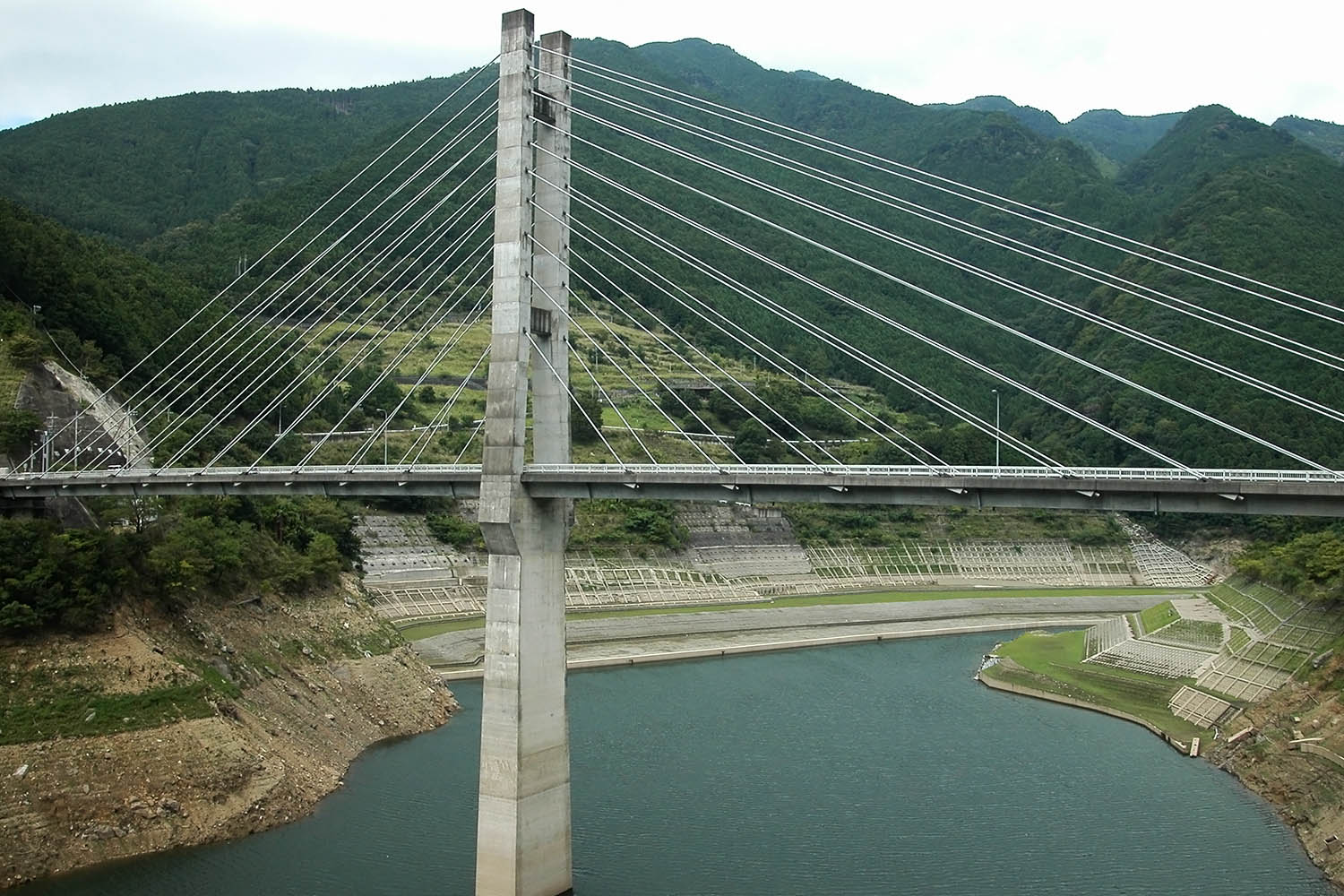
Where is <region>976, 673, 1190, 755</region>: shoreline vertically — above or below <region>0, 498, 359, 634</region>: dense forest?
below

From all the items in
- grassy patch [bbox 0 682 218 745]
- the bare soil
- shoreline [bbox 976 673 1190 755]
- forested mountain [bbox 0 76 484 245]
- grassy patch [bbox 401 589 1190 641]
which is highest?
forested mountain [bbox 0 76 484 245]

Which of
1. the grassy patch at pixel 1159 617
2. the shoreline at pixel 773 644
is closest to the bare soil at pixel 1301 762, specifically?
the grassy patch at pixel 1159 617

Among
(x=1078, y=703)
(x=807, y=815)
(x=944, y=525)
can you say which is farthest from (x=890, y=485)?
(x=944, y=525)

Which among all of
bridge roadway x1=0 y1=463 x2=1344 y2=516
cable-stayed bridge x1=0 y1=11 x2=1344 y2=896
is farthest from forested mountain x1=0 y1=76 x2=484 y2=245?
bridge roadway x1=0 y1=463 x2=1344 y2=516

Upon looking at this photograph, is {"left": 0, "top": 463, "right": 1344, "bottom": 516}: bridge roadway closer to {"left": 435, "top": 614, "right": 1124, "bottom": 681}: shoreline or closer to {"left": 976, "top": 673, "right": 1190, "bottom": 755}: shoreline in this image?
{"left": 435, "top": 614, "right": 1124, "bottom": 681}: shoreline

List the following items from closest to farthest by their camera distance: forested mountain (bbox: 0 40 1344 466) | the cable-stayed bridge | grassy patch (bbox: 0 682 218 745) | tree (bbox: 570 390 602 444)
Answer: the cable-stayed bridge < grassy patch (bbox: 0 682 218 745) < tree (bbox: 570 390 602 444) < forested mountain (bbox: 0 40 1344 466)

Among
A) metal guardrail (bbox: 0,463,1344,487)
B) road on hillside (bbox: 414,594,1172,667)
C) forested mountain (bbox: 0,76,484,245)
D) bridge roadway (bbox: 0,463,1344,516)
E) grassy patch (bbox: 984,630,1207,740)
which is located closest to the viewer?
bridge roadway (bbox: 0,463,1344,516)

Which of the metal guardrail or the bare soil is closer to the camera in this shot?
the metal guardrail

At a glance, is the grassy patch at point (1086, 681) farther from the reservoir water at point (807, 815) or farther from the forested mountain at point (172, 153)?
the forested mountain at point (172, 153)
